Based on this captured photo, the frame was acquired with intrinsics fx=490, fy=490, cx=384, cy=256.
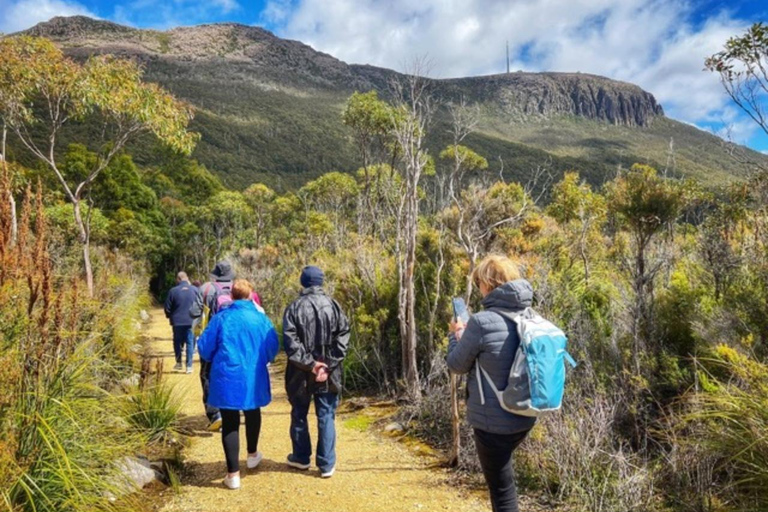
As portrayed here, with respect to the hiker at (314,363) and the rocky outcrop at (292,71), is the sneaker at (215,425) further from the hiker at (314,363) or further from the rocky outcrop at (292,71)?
the rocky outcrop at (292,71)

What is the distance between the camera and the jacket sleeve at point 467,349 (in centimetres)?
266

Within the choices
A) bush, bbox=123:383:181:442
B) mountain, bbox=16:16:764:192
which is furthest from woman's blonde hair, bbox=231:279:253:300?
mountain, bbox=16:16:764:192

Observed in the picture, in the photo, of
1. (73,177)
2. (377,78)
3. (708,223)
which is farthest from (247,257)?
(377,78)

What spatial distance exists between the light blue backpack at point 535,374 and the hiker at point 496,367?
0.06m

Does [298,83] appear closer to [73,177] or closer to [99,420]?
[73,177]

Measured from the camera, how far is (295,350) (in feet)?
12.9

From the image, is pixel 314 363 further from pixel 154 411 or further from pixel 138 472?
pixel 154 411

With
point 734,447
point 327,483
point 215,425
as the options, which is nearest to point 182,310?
point 215,425

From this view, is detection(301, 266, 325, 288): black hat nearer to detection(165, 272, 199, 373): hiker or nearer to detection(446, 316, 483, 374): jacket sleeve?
detection(446, 316, 483, 374): jacket sleeve

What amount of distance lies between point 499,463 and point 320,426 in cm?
188

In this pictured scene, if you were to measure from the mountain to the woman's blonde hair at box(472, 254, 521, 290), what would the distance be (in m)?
4.44

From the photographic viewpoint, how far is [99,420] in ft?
9.74

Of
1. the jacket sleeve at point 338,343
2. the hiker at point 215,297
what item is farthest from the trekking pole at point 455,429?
the hiker at point 215,297

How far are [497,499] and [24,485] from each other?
234cm
